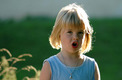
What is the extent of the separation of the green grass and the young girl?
5738 mm

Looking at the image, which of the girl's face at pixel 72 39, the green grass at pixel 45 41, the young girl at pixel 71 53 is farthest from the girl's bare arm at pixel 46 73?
the green grass at pixel 45 41

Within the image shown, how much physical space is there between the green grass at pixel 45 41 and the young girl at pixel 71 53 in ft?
18.8

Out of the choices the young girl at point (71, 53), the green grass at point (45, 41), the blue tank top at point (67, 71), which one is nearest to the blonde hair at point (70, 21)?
the young girl at point (71, 53)

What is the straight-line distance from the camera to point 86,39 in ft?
12.2

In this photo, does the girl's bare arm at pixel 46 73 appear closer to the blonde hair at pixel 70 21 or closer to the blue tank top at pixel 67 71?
the blue tank top at pixel 67 71

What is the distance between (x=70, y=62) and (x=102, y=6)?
10962mm

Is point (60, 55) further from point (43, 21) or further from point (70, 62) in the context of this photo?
point (43, 21)

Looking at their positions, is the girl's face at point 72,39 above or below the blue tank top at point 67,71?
above

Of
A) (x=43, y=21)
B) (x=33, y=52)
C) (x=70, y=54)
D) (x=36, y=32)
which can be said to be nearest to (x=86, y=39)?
(x=70, y=54)

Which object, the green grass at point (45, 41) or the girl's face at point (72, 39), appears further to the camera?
the green grass at point (45, 41)

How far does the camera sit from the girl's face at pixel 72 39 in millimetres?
3401

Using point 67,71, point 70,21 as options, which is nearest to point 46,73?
point 67,71

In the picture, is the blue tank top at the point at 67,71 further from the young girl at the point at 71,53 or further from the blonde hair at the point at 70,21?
the blonde hair at the point at 70,21

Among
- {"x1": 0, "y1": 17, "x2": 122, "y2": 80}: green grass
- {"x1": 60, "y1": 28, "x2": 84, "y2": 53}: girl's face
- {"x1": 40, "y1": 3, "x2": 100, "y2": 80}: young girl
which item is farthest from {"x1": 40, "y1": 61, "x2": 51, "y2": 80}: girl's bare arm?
{"x1": 0, "y1": 17, "x2": 122, "y2": 80}: green grass
